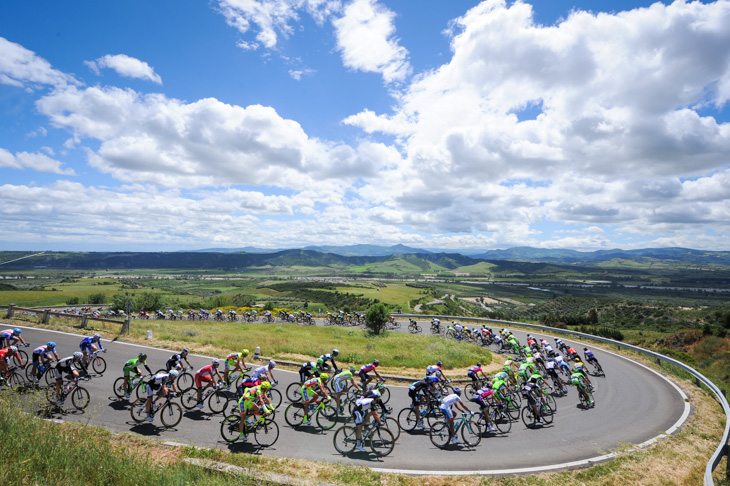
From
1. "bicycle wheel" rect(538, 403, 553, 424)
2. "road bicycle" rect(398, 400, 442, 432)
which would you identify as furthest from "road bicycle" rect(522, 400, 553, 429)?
"road bicycle" rect(398, 400, 442, 432)

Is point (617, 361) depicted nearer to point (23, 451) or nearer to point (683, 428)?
point (683, 428)

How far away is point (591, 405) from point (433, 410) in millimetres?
8427

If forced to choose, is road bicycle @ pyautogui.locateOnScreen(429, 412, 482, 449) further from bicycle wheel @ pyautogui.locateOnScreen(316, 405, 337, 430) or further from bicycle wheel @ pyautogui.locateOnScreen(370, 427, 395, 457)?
bicycle wheel @ pyautogui.locateOnScreen(316, 405, 337, 430)

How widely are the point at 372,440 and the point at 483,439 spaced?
4.14 meters

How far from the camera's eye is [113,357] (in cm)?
1727

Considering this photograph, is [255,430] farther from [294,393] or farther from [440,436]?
[440,436]

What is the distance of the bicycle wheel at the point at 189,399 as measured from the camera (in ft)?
39.5

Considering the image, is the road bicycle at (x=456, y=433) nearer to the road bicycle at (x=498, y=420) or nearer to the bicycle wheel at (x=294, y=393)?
the road bicycle at (x=498, y=420)

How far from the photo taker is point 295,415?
11.6m

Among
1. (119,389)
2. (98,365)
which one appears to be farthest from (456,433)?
(98,365)

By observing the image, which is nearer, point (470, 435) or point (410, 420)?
point (470, 435)

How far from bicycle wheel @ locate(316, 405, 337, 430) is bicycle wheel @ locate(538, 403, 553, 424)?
777cm

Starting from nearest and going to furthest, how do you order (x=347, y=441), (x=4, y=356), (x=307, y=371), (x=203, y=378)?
(x=347, y=441) → (x=203, y=378) → (x=4, y=356) → (x=307, y=371)

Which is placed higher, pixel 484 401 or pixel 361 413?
pixel 361 413
